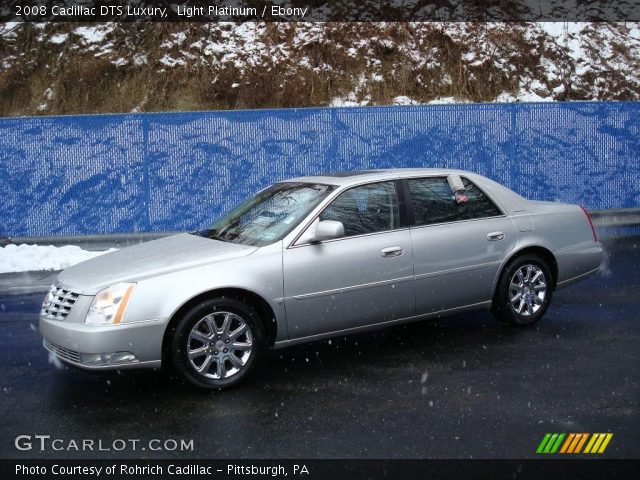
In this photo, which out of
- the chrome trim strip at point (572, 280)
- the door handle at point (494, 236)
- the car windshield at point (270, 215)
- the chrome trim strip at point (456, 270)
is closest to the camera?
the car windshield at point (270, 215)

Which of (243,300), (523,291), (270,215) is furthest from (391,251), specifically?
(523,291)

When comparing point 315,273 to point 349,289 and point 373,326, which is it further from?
point 373,326

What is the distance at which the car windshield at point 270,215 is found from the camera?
5.84 metres

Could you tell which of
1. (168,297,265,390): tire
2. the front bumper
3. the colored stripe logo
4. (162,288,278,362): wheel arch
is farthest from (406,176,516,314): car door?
the front bumper

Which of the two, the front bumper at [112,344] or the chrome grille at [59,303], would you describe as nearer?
the front bumper at [112,344]

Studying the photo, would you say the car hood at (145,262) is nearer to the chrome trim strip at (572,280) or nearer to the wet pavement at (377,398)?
the wet pavement at (377,398)

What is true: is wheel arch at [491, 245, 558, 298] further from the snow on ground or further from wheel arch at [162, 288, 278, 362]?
the snow on ground

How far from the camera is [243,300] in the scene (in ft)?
17.9

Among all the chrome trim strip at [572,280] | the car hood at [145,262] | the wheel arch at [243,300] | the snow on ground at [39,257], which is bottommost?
the snow on ground at [39,257]

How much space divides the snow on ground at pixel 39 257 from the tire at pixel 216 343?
6239 mm

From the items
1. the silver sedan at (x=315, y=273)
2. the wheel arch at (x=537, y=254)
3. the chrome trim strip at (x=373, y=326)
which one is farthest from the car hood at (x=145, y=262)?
the wheel arch at (x=537, y=254)
